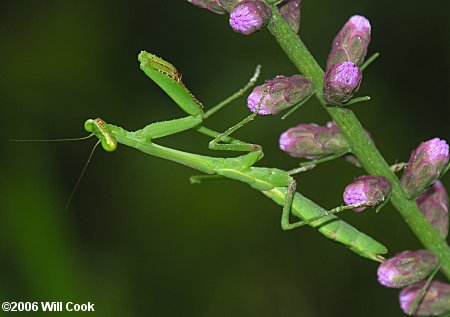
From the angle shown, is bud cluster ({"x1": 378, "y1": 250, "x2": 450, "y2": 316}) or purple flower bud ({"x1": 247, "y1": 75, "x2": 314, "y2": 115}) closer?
purple flower bud ({"x1": 247, "y1": 75, "x2": 314, "y2": 115})

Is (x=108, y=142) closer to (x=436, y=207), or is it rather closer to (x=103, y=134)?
(x=103, y=134)

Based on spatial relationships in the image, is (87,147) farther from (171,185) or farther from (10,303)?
(10,303)

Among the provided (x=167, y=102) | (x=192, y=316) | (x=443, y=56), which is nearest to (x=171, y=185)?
(x=167, y=102)

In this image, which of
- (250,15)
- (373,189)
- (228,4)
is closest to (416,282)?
(373,189)

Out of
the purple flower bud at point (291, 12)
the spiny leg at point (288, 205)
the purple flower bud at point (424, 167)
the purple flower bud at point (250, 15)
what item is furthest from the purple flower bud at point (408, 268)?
the purple flower bud at point (250, 15)

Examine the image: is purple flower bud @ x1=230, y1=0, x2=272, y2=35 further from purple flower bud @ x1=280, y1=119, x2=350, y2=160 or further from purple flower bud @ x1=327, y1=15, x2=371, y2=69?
purple flower bud @ x1=280, y1=119, x2=350, y2=160

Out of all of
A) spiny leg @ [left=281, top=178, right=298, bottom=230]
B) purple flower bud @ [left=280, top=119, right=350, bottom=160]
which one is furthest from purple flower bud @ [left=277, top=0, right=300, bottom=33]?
spiny leg @ [left=281, top=178, right=298, bottom=230]
